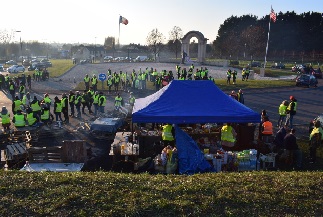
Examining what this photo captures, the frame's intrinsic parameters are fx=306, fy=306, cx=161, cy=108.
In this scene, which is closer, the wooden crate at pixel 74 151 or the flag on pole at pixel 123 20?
the wooden crate at pixel 74 151

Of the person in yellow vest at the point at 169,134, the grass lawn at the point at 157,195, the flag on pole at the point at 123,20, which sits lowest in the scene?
the grass lawn at the point at 157,195

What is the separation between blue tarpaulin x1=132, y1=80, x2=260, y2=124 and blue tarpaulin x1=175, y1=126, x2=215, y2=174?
99cm

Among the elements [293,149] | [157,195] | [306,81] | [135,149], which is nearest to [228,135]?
[293,149]

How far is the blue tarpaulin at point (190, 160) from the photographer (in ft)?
35.7

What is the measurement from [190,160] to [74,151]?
14.0ft

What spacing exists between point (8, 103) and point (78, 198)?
20534 millimetres

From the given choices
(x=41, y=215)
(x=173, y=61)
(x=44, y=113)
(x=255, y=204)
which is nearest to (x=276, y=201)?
(x=255, y=204)

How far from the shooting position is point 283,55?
7538cm

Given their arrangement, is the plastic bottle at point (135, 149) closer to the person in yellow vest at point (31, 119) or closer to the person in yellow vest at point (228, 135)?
the person in yellow vest at point (228, 135)

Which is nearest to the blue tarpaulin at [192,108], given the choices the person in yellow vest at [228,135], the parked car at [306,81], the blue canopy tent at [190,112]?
the blue canopy tent at [190,112]

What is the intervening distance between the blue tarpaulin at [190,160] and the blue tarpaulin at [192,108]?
990 mm

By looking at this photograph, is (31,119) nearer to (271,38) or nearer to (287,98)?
(287,98)

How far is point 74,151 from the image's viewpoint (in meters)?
11.3

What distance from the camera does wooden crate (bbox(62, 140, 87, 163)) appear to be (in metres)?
11.2
